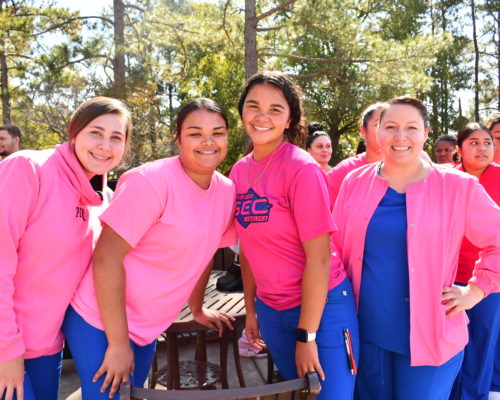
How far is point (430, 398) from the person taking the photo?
1.78 m

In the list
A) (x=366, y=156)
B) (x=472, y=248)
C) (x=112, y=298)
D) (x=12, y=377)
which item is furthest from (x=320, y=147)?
(x=12, y=377)

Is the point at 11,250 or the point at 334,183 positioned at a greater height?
the point at 334,183

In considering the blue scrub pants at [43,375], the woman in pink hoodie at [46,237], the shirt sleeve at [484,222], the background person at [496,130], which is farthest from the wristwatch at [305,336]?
the background person at [496,130]

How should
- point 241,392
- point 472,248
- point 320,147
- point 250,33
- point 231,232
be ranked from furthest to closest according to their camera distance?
1. point 250,33
2. point 320,147
3. point 472,248
4. point 231,232
5. point 241,392

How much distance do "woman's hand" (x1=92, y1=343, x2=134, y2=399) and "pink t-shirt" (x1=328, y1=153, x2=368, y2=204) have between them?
181 cm

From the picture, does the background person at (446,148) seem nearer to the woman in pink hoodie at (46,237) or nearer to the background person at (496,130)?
the background person at (496,130)

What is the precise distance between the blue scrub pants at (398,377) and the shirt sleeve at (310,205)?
636mm

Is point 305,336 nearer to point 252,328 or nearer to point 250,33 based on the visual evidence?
point 252,328

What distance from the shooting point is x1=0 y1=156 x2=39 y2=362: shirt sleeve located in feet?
4.79

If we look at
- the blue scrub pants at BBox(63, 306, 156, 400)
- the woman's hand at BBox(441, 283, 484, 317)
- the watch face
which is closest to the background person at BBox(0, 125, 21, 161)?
the blue scrub pants at BBox(63, 306, 156, 400)

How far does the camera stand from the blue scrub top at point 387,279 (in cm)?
181

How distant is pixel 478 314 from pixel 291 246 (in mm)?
1655

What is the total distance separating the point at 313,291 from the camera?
1654 mm

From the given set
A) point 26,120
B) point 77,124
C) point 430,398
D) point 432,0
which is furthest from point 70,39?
point 432,0
